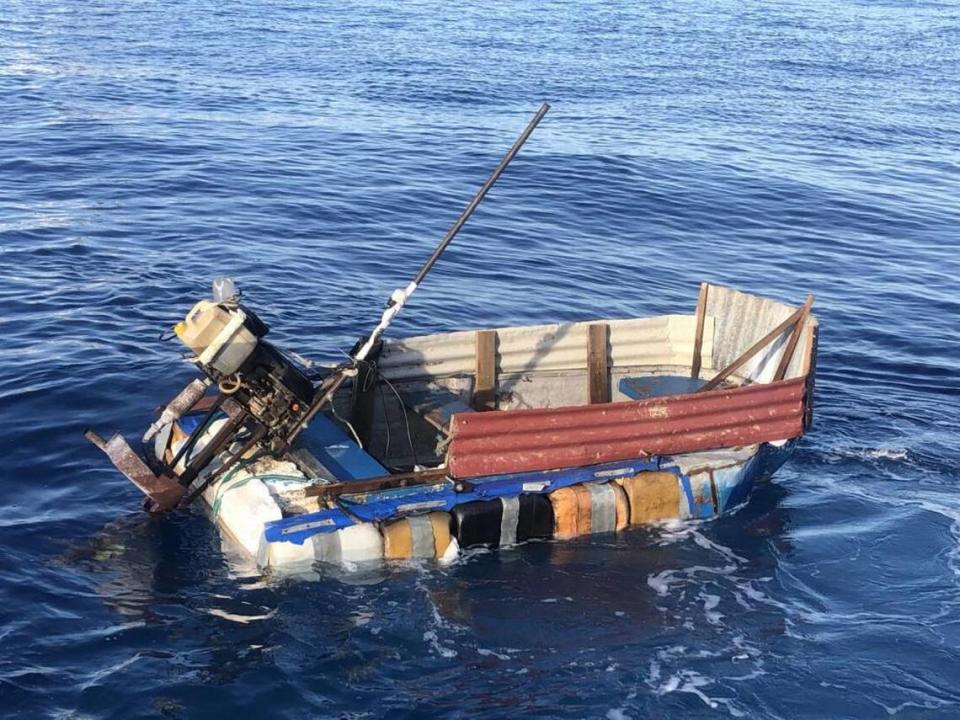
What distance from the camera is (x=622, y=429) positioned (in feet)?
44.3

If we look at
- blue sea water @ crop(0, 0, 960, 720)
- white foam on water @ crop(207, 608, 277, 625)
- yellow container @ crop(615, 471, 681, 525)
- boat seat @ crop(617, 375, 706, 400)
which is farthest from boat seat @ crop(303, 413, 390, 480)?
boat seat @ crop(617, 375, 706, 400)

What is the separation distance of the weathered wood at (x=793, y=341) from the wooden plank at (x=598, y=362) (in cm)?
236

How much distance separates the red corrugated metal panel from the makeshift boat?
18mm

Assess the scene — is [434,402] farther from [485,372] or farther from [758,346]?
[758,346]

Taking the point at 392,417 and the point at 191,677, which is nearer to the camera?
the point at 191,677

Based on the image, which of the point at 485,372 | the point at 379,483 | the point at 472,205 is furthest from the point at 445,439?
the point at 472,205

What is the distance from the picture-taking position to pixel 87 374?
1777 cm

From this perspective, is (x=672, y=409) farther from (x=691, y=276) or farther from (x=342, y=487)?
(x=691, y=276)

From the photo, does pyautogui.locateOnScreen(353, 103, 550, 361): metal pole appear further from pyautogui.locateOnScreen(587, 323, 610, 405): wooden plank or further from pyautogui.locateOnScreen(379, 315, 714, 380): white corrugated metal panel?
pyautogui.locateOnScreen(587, 323, 610, 405): wooden plank

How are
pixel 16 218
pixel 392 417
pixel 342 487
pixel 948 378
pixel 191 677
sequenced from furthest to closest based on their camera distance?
pixel 16 218 → pixel 948 378 → pixel 392 417 → pixel 342 487 → pixel 191 677

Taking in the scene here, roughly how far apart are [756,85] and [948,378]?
2645 cm

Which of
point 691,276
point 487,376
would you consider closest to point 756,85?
point 691,276

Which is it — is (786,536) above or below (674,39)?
below

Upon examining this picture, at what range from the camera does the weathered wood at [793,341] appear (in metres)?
15.3
